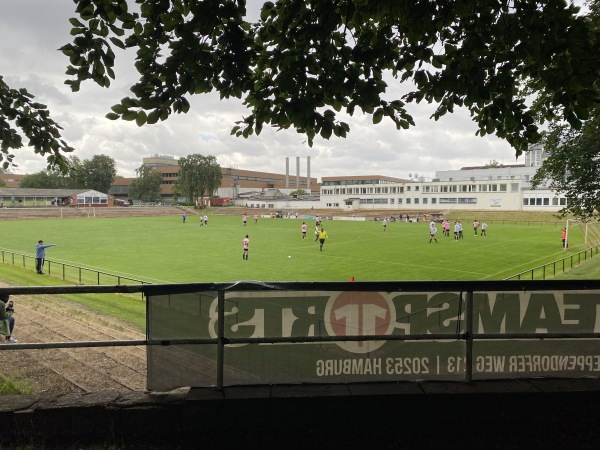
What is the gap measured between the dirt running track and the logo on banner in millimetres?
2107

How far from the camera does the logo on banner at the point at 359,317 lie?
399 cm

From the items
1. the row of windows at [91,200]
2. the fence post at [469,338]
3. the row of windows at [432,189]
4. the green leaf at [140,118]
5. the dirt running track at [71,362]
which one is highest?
the row of windows at [432,189]

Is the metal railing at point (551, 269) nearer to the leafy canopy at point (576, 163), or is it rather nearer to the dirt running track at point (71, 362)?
the leafy canopy at point (576, 163)

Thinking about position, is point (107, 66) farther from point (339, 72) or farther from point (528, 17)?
point (528, 17)

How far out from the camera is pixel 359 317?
4.03 meters

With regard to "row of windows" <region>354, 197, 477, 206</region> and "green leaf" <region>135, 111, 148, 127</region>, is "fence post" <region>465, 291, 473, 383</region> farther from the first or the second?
"row of windows" <region>354, 197, 477, 206</region>

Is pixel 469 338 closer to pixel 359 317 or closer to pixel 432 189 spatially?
pixel 359 317

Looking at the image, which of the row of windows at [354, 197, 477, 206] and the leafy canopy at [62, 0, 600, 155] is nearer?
the leafy canopy at [62, 0, 600, 155]

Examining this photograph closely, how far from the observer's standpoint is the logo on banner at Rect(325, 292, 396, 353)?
3986 mm

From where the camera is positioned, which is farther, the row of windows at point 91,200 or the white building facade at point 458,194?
the row of windows at point 91,200

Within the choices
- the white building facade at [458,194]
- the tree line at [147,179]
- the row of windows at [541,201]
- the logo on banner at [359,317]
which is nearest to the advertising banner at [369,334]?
the logo on banner at [359,317]

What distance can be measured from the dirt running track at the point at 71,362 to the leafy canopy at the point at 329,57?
3491mm

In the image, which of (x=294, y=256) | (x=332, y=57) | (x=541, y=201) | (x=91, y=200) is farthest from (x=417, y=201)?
(x=332, y=57)

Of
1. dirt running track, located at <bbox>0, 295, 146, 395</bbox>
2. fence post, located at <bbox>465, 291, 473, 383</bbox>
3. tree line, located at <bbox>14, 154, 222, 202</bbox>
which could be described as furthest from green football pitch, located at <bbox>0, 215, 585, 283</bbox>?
tree line, located at <bbox>14, 154, 222, 202</bbox>
